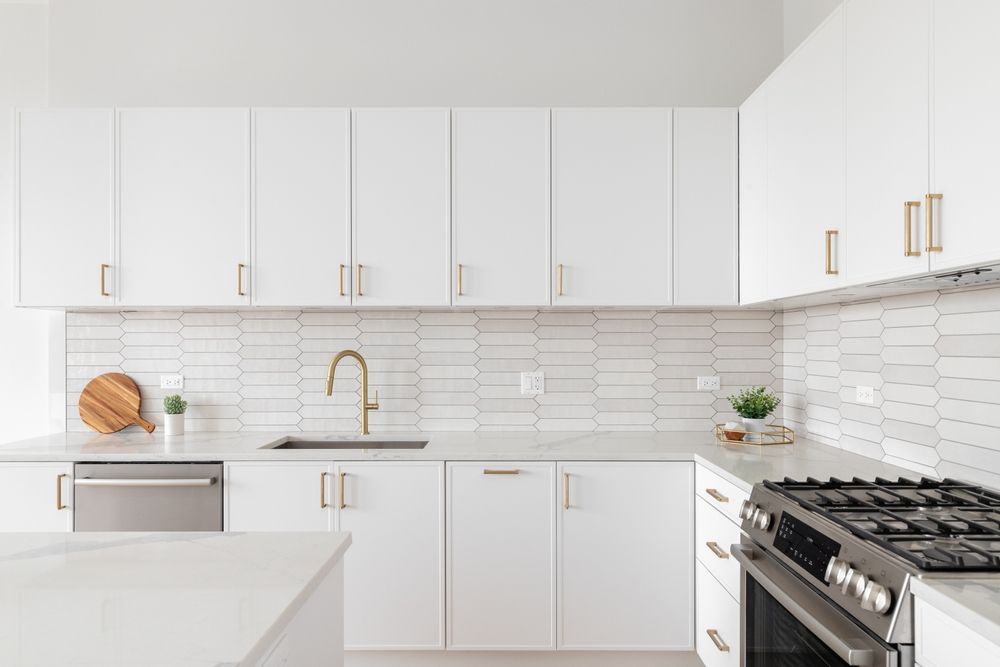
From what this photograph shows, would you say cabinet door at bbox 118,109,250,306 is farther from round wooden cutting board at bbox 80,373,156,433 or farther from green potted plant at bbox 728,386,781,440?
green potted plant at bbox 728,386,781,440

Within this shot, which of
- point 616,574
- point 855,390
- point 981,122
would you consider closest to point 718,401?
point 855,390

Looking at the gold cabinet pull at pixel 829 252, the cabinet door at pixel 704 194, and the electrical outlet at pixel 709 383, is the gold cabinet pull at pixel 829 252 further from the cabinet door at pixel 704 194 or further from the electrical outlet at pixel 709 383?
the electrical outlet at pixel 709 383

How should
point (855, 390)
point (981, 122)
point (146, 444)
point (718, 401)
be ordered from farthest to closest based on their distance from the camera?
1. point (718, 401)
2. point (146, 444)
3. point (855, 390)
4. point (981, 122)

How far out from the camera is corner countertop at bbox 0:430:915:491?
2176mm

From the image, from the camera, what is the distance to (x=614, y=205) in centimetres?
267

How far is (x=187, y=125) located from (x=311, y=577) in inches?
89.5

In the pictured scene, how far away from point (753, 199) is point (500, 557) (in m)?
1.75

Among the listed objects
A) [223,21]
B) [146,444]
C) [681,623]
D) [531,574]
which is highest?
[223,21]

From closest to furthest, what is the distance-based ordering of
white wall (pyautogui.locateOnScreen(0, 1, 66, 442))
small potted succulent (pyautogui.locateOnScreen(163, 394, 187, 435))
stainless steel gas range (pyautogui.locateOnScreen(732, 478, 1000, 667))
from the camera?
1. stainless steel gas range (pyautogui.locateOnScreen(732, 478, 1000, 667))
2. small potted succulent (pyautogui.locateOnScreen(163, 394, 187, 435))
3. white wall (pyautogui.locateOnScreen(0, 1, 66, 442))

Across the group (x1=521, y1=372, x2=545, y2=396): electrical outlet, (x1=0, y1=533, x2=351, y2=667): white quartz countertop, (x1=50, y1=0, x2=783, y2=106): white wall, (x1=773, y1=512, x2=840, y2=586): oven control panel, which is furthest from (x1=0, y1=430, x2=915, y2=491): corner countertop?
(x1=50, y1=0, x2=783, y2=106): white wall

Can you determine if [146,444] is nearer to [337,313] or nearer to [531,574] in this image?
[337,313]

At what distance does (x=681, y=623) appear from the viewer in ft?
8.04

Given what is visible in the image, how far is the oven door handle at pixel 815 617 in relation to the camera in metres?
1.16

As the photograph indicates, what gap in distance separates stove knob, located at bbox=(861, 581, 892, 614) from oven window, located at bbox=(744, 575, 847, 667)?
149 millimetres
